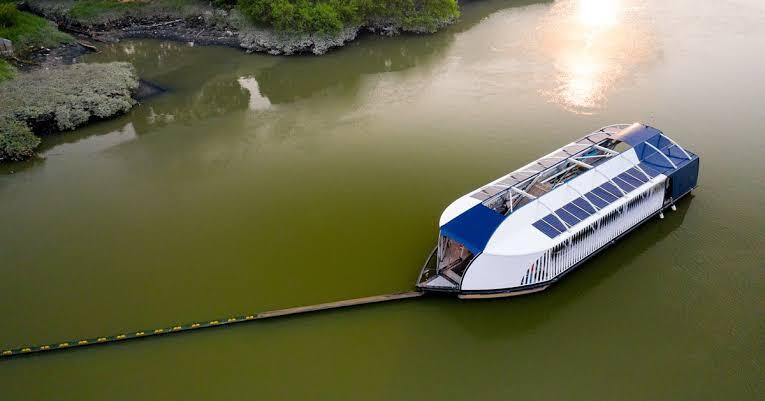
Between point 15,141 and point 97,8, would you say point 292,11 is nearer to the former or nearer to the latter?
point 15,141

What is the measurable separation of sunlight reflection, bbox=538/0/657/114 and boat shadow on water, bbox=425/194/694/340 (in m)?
10.7

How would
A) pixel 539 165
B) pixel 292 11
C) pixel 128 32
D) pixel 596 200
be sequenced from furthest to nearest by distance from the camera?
pixel 128 32, pixel 292 11, pixel 539 165, pixel 596 200

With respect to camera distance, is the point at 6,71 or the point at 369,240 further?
the point at 6,71

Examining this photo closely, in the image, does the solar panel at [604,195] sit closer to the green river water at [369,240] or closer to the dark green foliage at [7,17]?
the green river water at [369,240]

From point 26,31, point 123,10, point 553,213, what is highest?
point 123,10

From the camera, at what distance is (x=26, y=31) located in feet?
112

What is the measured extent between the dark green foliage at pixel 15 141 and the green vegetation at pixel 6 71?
19.6ft

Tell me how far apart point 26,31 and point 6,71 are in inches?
273

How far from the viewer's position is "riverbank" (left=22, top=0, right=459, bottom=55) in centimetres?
3284

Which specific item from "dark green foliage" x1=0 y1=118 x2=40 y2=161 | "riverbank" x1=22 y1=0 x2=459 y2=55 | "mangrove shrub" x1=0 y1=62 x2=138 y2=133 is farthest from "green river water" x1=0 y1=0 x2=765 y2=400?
"riverbank" x1=22 y1=0 x2=459 y2=55

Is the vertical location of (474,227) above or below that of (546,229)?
above

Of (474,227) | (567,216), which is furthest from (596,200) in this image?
(474,227)

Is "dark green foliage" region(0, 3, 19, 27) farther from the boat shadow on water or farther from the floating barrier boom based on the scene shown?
the boat shadow on water

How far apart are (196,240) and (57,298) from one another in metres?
4.33
